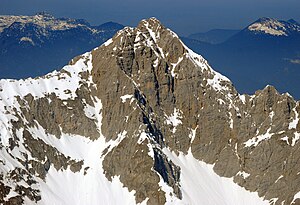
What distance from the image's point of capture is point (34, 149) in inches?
7657

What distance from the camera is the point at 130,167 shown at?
19725 centimetres

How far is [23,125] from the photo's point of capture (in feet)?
650

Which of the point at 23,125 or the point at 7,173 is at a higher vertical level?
the point at 23,125

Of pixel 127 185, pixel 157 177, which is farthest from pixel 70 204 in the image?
pixel 157 177

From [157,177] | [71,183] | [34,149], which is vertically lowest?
[157,177]

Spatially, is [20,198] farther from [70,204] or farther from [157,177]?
[157,177]

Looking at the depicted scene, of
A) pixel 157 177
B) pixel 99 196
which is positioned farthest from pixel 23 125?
pixel 157 177

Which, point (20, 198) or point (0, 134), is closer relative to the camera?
point (20, 198)

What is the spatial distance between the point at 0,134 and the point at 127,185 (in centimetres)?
5261

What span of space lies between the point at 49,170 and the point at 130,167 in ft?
105

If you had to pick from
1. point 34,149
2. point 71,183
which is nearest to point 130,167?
point 71,183

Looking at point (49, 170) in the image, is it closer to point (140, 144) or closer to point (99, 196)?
point (99, 196)

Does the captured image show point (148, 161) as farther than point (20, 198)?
Yes

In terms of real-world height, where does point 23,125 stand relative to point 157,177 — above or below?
above
